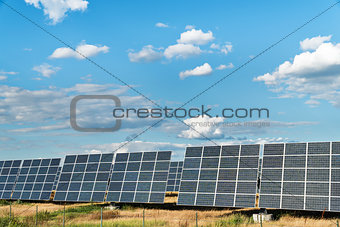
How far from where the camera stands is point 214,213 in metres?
31.0

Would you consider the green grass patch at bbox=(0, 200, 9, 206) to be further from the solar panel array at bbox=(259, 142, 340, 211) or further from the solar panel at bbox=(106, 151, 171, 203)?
the solar panel array at bbox=(259, 142, 340, 211)

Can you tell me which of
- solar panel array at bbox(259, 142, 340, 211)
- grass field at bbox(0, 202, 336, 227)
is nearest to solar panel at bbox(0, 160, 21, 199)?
grass field at bbox(0, 202, 336, 227)

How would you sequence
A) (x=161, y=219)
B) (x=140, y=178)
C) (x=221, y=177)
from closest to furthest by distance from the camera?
1. (x=161, y=219)
2. (x=221, y=177)
3. (x=140, y=178)

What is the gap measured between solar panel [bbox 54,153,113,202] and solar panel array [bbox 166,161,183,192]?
11.6m

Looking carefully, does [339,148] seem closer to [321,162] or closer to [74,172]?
[321,162]

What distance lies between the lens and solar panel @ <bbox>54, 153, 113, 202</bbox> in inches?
1364

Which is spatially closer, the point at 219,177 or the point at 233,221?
the point at 233,221

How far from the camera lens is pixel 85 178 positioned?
36656 mm

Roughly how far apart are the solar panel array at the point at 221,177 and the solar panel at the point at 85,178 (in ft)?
30.0

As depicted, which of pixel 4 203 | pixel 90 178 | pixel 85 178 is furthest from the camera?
pixel 4 203

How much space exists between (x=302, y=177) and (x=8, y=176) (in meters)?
36.2

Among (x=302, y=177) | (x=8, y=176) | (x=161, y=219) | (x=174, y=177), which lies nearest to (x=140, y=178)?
(x=161, y=219)

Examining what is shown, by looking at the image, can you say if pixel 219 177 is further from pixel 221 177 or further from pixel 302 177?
pixel 302 177

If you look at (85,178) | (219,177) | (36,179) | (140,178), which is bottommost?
(36,179)
